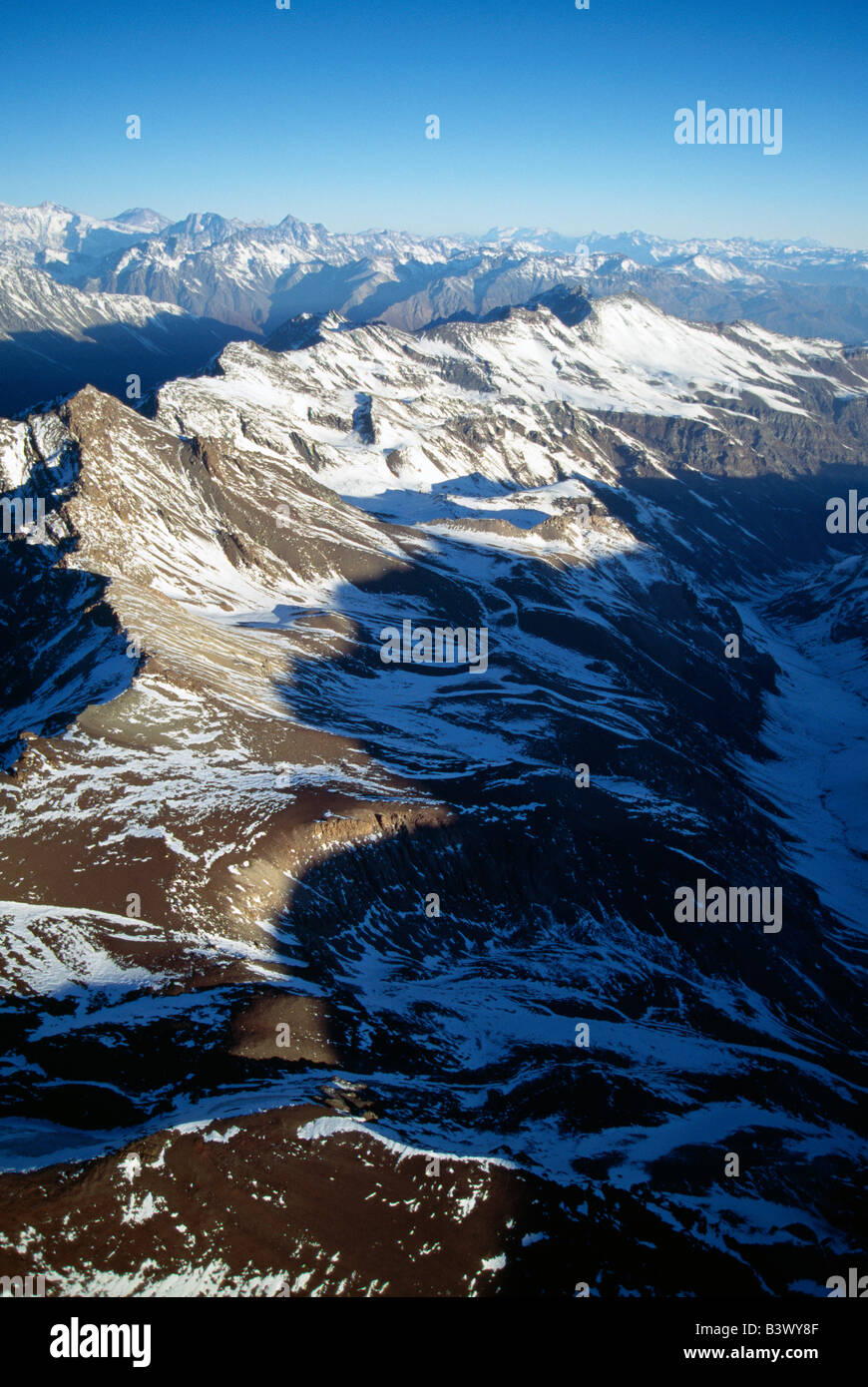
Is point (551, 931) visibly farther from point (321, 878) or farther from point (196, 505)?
point (196, 505)

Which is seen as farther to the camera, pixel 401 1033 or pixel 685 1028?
pixel 685 1028

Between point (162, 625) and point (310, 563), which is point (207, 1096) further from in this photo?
point (310, 563)
